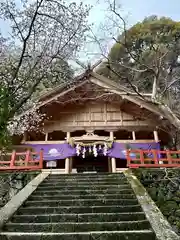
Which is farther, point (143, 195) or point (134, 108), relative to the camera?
point (134, 108)

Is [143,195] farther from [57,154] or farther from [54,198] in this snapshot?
[57,154]

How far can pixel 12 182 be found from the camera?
962 cm

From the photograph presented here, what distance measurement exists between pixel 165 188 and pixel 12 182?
17.4ft

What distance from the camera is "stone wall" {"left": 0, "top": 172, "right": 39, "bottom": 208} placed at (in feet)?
30.8

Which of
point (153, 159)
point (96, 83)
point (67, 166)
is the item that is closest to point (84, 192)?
point (153, 159)

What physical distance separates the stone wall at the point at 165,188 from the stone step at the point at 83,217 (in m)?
2.44

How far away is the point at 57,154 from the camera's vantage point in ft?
42.1

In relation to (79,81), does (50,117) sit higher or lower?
lower

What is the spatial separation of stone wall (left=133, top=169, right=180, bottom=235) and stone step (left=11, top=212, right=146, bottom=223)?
2445 mm

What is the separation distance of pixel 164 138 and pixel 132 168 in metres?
5.28

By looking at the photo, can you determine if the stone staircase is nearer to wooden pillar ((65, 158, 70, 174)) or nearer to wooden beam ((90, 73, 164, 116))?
wooden pillar ((65, 158, 70, 174))

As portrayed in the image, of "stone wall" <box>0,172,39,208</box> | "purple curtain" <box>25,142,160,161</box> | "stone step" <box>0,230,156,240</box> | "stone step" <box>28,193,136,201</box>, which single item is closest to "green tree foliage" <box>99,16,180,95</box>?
"purple curtain" <box>25,142,160,161</box>

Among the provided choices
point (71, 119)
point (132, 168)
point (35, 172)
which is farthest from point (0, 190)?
point (71, 119)

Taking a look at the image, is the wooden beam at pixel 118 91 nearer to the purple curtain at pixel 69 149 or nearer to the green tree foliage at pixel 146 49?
the purple curtain at pixel 69 149
